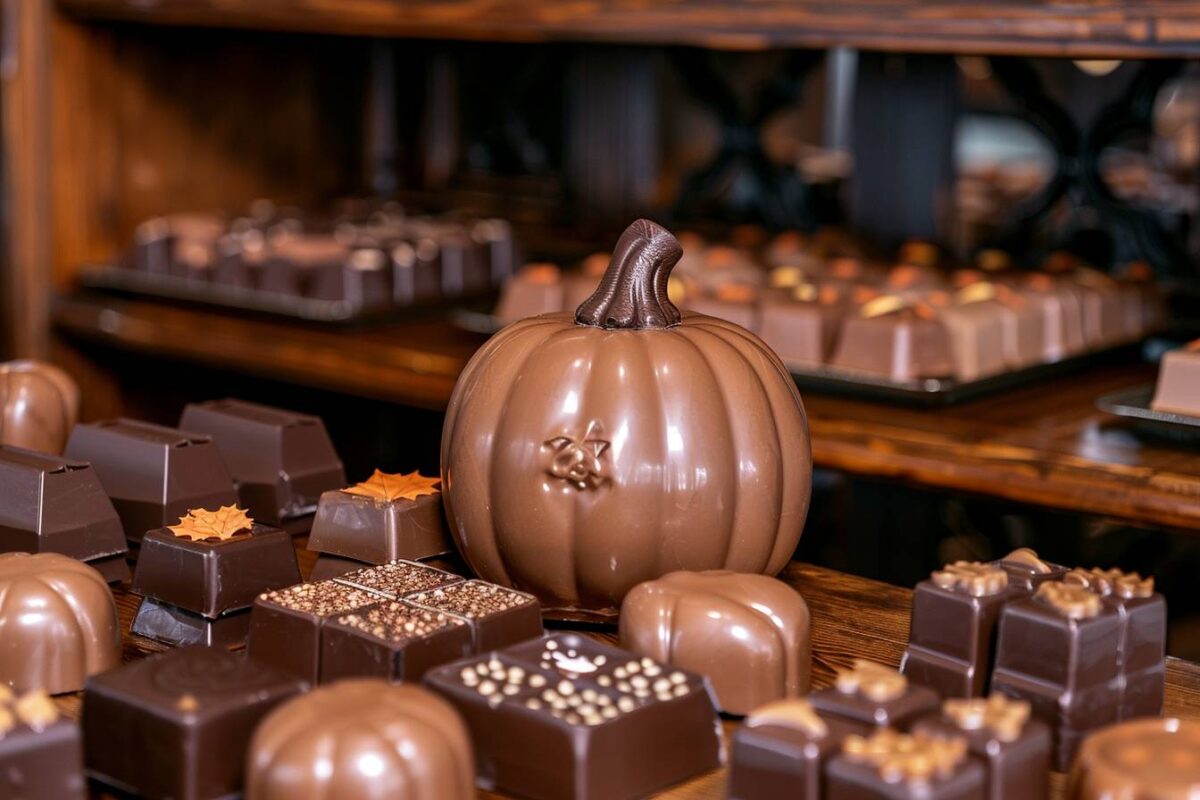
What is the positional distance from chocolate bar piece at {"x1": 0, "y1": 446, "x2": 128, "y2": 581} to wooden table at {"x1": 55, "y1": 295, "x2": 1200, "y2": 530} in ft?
3.07

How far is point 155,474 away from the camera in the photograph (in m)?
1.54

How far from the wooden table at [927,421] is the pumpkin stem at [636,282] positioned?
72cm

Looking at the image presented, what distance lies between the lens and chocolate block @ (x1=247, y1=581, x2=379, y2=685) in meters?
1.18

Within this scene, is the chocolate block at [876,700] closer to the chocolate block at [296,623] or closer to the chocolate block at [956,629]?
the chocolate block at [956,629]

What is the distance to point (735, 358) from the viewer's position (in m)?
1.37

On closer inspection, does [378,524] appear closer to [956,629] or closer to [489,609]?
[489,609]

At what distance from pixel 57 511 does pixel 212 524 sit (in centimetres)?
15

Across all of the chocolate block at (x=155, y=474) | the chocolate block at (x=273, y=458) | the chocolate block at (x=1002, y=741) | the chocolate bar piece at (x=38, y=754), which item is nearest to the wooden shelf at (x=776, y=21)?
the chocolate block at (x=273, y=458)

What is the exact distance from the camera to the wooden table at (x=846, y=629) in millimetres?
1307

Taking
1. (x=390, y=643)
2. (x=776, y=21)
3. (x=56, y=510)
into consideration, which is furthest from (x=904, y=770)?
(x=776, y=21)

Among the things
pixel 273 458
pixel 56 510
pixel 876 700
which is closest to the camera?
pixel 876 700

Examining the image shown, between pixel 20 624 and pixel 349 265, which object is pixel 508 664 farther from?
pixel 349 265

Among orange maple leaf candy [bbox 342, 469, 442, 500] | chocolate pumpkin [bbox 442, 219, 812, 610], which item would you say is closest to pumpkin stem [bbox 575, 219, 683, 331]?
chocolate pumpkin [bbox 442, 219, 812, 610]

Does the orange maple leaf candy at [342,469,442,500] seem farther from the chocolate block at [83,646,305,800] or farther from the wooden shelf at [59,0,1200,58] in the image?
the wooden shelf at [59,0,1200,58]
